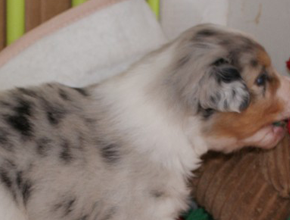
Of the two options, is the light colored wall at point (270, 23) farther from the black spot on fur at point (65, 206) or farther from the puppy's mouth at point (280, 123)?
the black spot on fur at point (65, 206)

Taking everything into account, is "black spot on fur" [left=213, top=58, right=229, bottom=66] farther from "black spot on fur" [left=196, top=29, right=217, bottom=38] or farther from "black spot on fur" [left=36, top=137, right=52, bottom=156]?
"black spot on fur" [left=36, top=137, right=52, bottom=156]

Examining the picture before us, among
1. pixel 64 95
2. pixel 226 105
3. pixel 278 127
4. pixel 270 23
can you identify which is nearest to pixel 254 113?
pixel 226 105

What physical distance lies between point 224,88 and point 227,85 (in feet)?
0.05

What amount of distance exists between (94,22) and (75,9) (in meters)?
0.11

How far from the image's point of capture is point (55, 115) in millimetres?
2086

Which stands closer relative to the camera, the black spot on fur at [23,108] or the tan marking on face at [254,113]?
the black spot on fur at [23,108]

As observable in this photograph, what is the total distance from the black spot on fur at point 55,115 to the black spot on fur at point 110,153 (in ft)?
0.64

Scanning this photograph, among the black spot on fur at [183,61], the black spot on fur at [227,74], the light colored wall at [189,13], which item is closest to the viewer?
the black spot on fur at [227,74]

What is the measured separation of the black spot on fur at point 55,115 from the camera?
2066 millimetres

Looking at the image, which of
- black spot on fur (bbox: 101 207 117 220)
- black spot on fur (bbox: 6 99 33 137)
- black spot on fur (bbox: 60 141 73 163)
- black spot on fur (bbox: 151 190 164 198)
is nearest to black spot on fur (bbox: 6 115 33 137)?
black spot on fur (bbox: 6 99 33 137)

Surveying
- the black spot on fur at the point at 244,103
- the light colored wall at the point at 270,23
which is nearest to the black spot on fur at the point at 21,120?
the black spot on fur at the point at 244,103

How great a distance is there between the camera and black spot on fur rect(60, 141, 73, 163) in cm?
201

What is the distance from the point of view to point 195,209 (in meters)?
2.96

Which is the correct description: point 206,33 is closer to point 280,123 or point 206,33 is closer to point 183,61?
point 183,61
